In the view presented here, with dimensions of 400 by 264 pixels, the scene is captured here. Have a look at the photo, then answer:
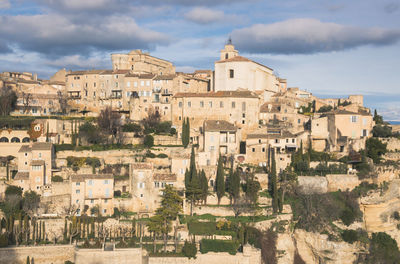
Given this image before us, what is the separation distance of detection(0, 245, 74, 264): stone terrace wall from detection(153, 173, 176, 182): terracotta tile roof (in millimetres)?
10419

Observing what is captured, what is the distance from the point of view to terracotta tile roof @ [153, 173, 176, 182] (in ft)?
163

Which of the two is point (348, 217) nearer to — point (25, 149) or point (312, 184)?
point (312, 184)

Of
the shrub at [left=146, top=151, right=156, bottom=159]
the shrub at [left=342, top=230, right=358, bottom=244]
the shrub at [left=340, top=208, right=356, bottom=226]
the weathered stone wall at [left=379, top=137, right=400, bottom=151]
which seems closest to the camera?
the shrub at [left=342, top=230, right=358, bottom=244]

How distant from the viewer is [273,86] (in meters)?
77.2

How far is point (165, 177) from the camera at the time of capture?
5019cm

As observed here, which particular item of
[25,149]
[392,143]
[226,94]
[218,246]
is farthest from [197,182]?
[392,143]

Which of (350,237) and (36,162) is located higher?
(36,162)

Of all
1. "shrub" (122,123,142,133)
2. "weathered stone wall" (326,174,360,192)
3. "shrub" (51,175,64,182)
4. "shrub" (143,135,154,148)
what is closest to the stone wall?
"weathered stone wall" (326,174,360,192)

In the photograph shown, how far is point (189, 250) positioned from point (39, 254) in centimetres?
1194

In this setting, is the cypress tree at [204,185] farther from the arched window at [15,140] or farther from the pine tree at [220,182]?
the arched window at [15,140]

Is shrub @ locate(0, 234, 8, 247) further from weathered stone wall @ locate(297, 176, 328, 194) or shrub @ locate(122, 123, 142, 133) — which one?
weathered stone wall @ locate(297, 176, 328, 194)

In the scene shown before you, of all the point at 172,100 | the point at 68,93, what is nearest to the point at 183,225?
the point at 172,100

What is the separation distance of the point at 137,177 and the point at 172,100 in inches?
765

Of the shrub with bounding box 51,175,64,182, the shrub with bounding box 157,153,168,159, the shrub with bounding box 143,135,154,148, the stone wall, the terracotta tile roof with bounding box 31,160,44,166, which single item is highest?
the shrub with bounding box 143,135,154,148
